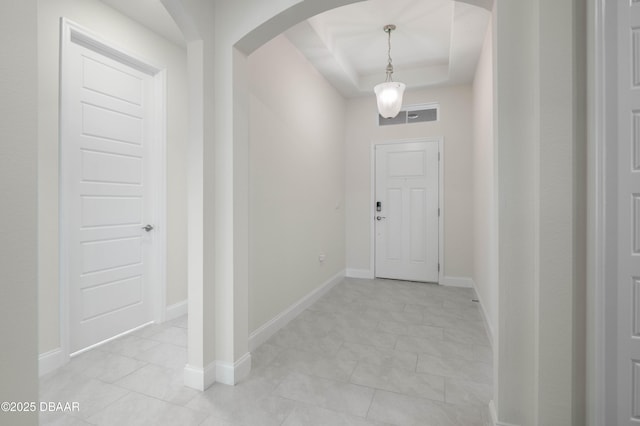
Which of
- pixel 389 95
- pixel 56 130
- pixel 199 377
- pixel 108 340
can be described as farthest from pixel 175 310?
pixel 389 95

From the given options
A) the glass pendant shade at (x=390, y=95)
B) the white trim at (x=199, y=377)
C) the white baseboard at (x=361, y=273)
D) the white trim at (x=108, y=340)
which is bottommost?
the white trim at (x=108, y=340)

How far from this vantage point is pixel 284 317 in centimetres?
314

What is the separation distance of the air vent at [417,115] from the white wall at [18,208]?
4271 mm

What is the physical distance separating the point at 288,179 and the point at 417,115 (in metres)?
2.61

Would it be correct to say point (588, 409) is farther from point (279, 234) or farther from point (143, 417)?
point (279, 234)

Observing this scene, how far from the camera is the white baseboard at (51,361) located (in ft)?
7.24

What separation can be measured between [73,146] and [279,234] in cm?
182

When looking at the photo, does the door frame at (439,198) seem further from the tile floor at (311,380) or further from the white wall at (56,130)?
the white wall at (56,130)

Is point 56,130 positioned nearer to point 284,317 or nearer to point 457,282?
point 284,317

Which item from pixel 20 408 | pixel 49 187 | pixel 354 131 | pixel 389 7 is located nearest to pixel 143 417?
pixel 20 408

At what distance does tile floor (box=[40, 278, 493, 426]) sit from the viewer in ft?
5.83

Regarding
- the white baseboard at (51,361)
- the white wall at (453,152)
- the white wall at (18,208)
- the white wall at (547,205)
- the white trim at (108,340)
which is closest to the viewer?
the white wall at (18,208)

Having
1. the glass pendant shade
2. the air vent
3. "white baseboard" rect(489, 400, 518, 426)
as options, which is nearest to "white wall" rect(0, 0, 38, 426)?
"white baseboard" rect(489, 400, 518, 426)

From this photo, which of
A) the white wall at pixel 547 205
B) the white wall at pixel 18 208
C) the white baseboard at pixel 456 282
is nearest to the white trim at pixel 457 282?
the white baseboard at pixel 456 282
